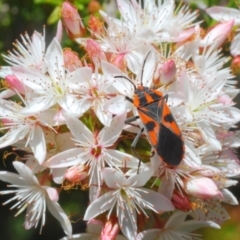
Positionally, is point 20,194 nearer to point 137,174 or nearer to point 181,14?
point 137,174

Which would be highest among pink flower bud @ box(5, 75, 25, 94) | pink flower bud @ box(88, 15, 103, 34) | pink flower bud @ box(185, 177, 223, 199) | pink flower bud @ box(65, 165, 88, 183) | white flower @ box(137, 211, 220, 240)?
pink flower bud @ box(88, 15, 103, 34)

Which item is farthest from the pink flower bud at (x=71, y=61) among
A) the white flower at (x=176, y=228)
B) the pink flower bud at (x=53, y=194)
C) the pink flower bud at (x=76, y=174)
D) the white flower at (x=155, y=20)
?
the white flower at (x=176, y=228)

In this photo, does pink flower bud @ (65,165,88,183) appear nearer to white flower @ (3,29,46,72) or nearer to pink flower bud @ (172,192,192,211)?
pink flower bud @ (172,192,192,211)

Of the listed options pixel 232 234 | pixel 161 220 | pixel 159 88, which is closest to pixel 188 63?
pixel 159 88

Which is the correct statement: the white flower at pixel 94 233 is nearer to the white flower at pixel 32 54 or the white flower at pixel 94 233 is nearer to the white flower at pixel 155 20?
the white flower at pixel 32 54

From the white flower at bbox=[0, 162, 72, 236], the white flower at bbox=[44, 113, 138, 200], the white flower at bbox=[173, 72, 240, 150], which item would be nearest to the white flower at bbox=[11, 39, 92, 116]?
the white flower at bbox=[44, 113, 138, 200]

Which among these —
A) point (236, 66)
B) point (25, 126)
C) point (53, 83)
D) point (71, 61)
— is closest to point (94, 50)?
point (71, 61)

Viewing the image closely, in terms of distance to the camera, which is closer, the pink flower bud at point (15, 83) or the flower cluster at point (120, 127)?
the flower cluster at point (120, 127)
